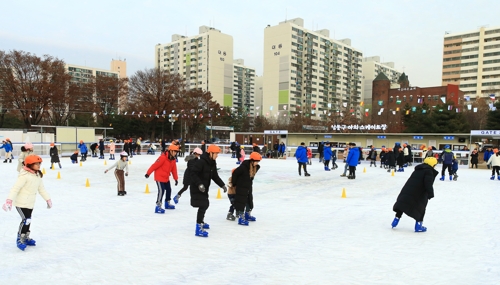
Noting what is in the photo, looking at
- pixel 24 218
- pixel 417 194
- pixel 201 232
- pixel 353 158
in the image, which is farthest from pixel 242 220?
pixel 353 158

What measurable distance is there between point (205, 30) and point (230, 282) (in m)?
105

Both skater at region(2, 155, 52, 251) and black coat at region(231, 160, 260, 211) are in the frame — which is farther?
black coat at region(231, 160, 260, 211)

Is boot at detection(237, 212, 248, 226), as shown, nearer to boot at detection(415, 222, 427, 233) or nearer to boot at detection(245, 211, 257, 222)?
boot at detection(245, 211, 257, 222)

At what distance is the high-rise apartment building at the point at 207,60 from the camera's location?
97.9 meters

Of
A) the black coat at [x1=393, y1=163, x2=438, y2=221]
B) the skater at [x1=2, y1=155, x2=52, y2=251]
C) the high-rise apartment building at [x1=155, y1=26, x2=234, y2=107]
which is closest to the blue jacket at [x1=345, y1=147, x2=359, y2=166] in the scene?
the black coat at [x1=393, y1=163, x2=438, y2=221]

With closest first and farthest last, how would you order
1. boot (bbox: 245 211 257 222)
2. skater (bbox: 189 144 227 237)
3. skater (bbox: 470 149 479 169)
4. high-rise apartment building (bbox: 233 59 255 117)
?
skater (bbox: 189 144 227 237), boot (bbox: 245 211 257 222), skater (bbox: 470 149 479 169), high-rise apartment building (bbox: 233 59 255 117)

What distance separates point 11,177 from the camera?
508 inches

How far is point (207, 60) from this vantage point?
9775cm

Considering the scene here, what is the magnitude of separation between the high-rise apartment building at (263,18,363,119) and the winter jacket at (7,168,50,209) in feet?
A: 258

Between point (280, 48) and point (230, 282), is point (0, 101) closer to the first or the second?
point (230, 282)

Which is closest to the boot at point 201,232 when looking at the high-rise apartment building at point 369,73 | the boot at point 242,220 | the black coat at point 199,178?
the black coat at point 199,178

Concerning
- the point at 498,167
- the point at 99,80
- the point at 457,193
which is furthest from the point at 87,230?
the point at 99,80

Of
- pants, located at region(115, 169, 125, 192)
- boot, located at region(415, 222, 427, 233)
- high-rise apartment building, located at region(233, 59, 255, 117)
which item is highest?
high-rise apartment building, located at region(233, 59, 255, 117)

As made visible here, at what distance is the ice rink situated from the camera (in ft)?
13.0
